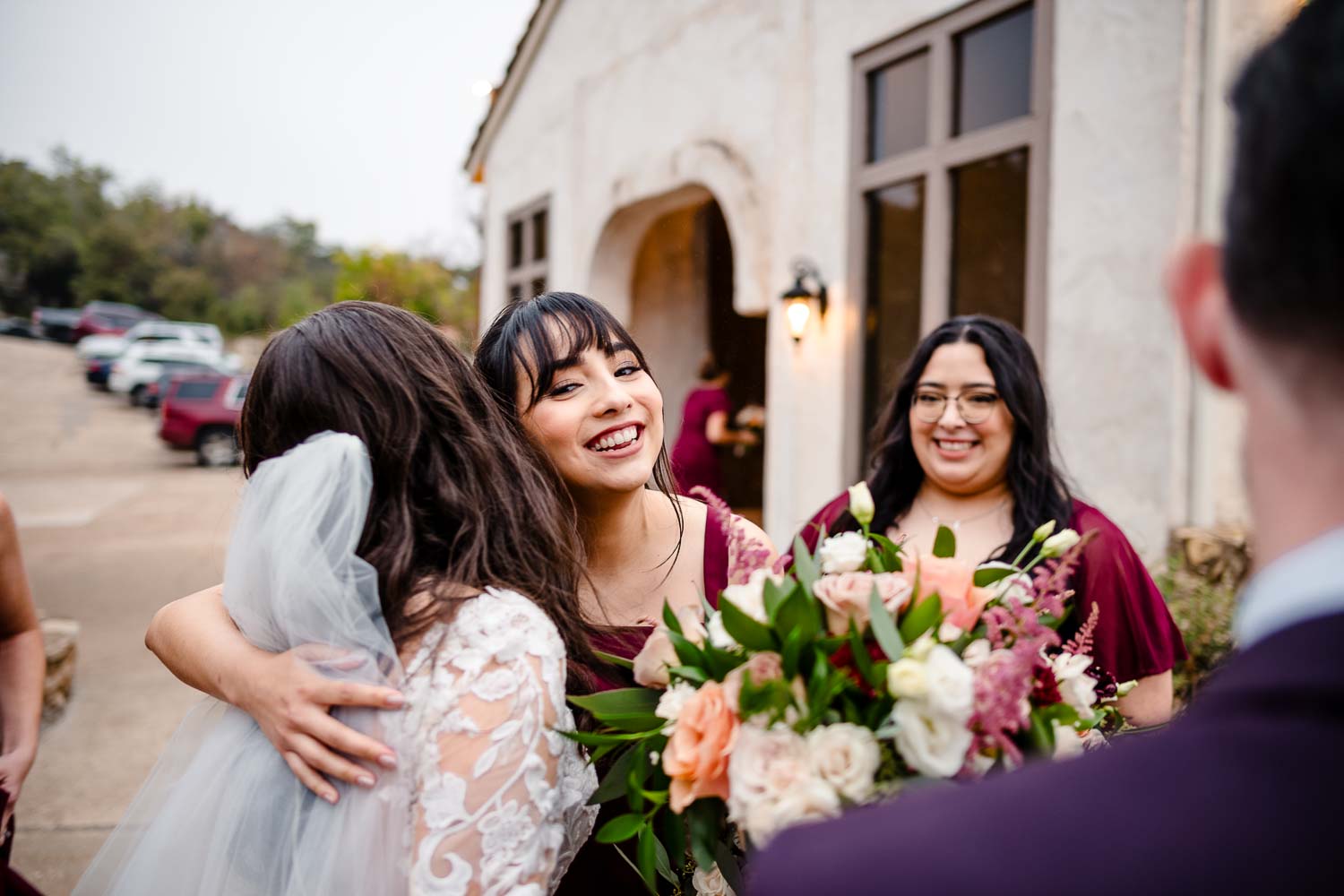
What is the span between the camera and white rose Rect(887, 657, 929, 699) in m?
1.01

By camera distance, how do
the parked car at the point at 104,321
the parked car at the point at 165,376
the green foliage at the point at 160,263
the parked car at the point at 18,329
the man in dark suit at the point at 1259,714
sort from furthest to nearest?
1. the parked car at the point at 18,329
2. the parked car at the point at 104,321
3. the green foliage at the point at 160,263
4. the parked car at the point at 165,376
5. the man in dark suit at the point at 1259,714

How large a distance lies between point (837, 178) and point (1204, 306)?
21.0ft

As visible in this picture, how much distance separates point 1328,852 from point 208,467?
20600 millimetres

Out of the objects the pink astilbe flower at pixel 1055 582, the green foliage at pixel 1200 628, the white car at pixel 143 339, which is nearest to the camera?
the pink astilbe flower at pixel 1055 582

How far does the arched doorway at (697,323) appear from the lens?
11188mm

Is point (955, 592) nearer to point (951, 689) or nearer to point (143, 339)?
point (951, 689)

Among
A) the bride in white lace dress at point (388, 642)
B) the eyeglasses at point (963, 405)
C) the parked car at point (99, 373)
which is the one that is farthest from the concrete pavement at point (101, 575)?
the parked car at point (99, 373)

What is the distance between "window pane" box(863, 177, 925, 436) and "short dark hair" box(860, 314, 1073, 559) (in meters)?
3.00

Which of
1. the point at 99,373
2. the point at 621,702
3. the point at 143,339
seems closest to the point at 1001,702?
the point at 621,702

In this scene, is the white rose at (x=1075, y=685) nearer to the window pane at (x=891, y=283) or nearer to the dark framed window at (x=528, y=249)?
the window pane at (x=891, y=283)

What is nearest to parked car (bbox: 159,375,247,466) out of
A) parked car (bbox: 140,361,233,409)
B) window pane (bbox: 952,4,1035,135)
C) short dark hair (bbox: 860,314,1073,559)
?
parked car (bbox: 140,361,233,409)

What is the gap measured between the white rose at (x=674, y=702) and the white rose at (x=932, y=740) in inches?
12.4

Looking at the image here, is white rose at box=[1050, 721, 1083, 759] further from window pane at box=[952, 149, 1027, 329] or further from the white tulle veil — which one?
window pane at box=[952, 149, 1027, 329]

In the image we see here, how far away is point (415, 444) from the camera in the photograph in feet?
5.18
